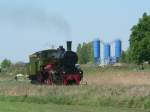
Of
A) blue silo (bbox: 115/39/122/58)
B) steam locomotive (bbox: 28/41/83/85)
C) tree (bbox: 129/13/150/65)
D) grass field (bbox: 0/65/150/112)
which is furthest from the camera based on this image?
blue silo (bbox: 115/39/122/58)

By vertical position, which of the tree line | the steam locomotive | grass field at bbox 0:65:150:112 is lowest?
grass field at bbox 0:65:150:112

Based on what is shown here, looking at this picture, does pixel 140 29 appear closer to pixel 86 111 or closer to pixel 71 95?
pixel 71 95

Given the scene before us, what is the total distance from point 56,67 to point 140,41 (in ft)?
168

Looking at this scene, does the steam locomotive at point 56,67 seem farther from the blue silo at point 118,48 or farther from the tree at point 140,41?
the blue silo at point 118,48

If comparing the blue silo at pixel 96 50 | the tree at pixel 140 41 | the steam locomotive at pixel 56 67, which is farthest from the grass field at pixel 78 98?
the blue silo at pixel 96 50

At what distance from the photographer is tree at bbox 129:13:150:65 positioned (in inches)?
3588

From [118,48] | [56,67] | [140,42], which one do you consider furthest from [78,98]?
[118,48]

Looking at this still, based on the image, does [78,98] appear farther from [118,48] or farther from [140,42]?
[118,48]

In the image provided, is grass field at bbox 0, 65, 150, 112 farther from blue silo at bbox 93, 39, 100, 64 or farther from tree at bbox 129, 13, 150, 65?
blue silo at bbox 93, 39, 100, 64

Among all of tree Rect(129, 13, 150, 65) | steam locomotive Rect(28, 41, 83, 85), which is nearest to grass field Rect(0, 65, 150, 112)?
steam locomotive Rect(28, 41, 83, 85)

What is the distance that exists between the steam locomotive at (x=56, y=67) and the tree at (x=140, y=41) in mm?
45920

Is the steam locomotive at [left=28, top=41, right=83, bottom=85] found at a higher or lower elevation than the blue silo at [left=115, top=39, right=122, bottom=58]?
lower

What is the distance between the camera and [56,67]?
43500 millimetres

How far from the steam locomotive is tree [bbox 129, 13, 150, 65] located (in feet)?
151
